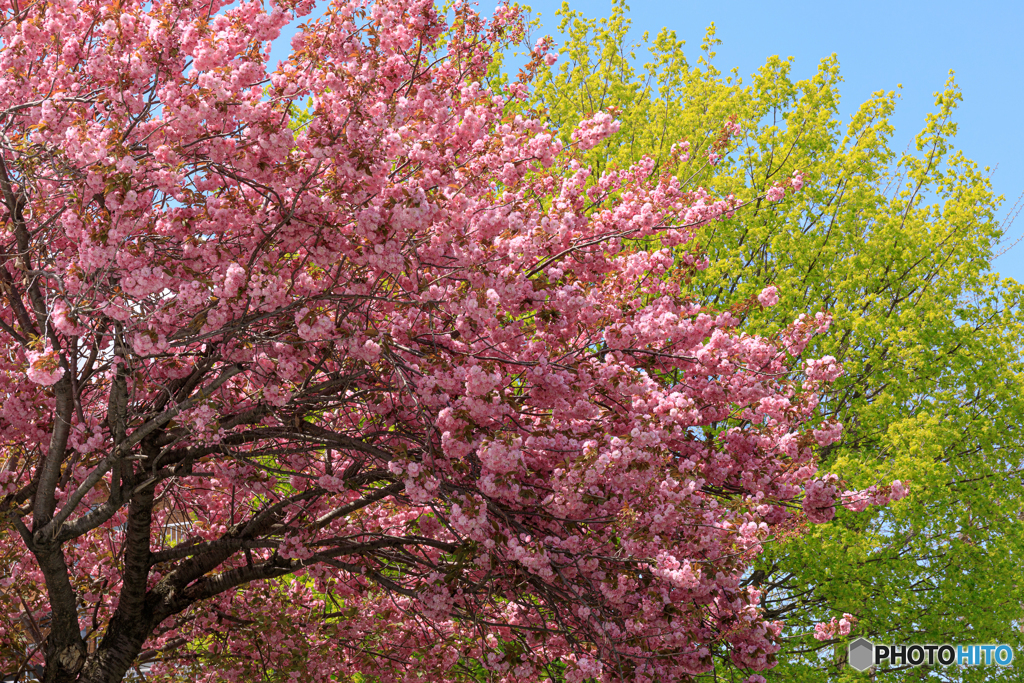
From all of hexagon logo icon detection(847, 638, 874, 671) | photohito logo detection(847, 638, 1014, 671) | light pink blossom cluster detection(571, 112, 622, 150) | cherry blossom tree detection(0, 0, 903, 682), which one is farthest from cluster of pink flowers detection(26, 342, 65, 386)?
hexagon logo icon detection(847, 638, 874, 671)

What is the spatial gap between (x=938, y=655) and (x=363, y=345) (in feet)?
35.6

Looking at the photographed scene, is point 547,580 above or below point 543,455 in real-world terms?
below

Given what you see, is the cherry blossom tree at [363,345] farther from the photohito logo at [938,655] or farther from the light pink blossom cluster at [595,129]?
the photohito logo at [938,655]

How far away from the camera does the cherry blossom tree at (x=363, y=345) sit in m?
5.39

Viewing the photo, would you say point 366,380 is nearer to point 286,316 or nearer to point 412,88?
point 286,316

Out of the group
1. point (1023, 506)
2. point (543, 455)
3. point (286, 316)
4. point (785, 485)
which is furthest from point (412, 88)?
point (1023, 506)

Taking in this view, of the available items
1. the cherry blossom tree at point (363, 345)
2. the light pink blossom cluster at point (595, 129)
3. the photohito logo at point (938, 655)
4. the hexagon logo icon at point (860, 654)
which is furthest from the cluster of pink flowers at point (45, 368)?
the hexagon logo icon at point (860, 654)

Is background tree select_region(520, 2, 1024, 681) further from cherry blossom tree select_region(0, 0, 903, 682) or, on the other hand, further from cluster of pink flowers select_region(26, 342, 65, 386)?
cluster of pink flowers select_region(26, 342, 65, 386)

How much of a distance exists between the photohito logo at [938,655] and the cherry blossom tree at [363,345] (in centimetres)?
563

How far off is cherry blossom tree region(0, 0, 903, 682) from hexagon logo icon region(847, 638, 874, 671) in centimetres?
557

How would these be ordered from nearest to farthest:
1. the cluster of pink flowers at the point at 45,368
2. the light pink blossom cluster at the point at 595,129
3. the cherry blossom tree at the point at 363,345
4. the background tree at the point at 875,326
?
1. the cluster of pink flowers at the point at 45,368
2. the cherry blossom tree at the point at 363,345
3. the light pink blossom cluster at the point at 595,129
4. the background tree at the point at 875,326

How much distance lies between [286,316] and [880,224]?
12.1 meters

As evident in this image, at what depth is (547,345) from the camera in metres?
7.25

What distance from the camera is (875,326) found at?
501 inches
